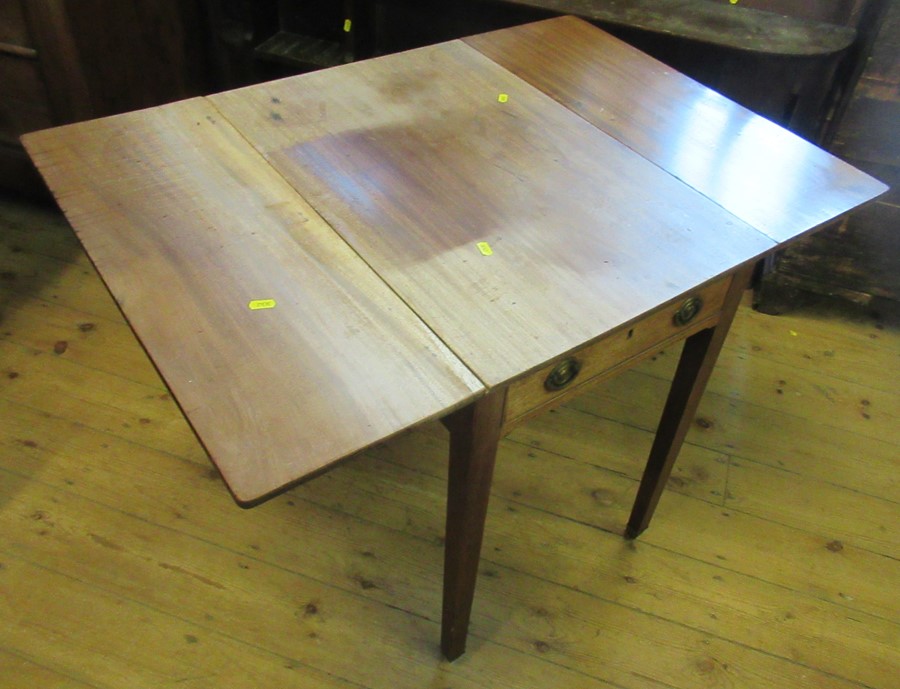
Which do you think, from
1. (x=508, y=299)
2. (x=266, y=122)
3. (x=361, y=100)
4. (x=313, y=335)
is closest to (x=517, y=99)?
(x=361, y=100)

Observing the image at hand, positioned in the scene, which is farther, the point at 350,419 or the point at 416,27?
the point at 416,27

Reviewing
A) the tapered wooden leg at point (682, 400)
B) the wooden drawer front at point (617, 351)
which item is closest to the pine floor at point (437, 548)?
the tapered wooden leg at point (682, 400)

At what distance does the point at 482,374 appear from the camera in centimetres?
A: 79

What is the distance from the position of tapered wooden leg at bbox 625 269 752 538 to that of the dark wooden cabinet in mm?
1579

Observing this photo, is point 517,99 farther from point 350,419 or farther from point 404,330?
point 350,419

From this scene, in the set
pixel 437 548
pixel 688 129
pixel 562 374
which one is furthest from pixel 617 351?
pixel 437 548

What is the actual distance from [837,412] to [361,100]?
1341mm

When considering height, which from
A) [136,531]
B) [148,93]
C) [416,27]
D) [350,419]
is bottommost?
[136,531]

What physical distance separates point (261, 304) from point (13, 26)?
4.65 ft

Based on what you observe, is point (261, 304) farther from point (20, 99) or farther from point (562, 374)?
point (20, 99)

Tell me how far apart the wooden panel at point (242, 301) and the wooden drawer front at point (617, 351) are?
6.6 inches

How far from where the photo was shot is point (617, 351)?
39.4 inches

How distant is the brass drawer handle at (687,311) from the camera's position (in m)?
1.03

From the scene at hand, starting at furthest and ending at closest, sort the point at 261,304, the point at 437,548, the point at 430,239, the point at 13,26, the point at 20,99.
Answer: the point at 20,99
the point at 13,26
the point at 437,548
the point at 430,239
the point at 261,304
